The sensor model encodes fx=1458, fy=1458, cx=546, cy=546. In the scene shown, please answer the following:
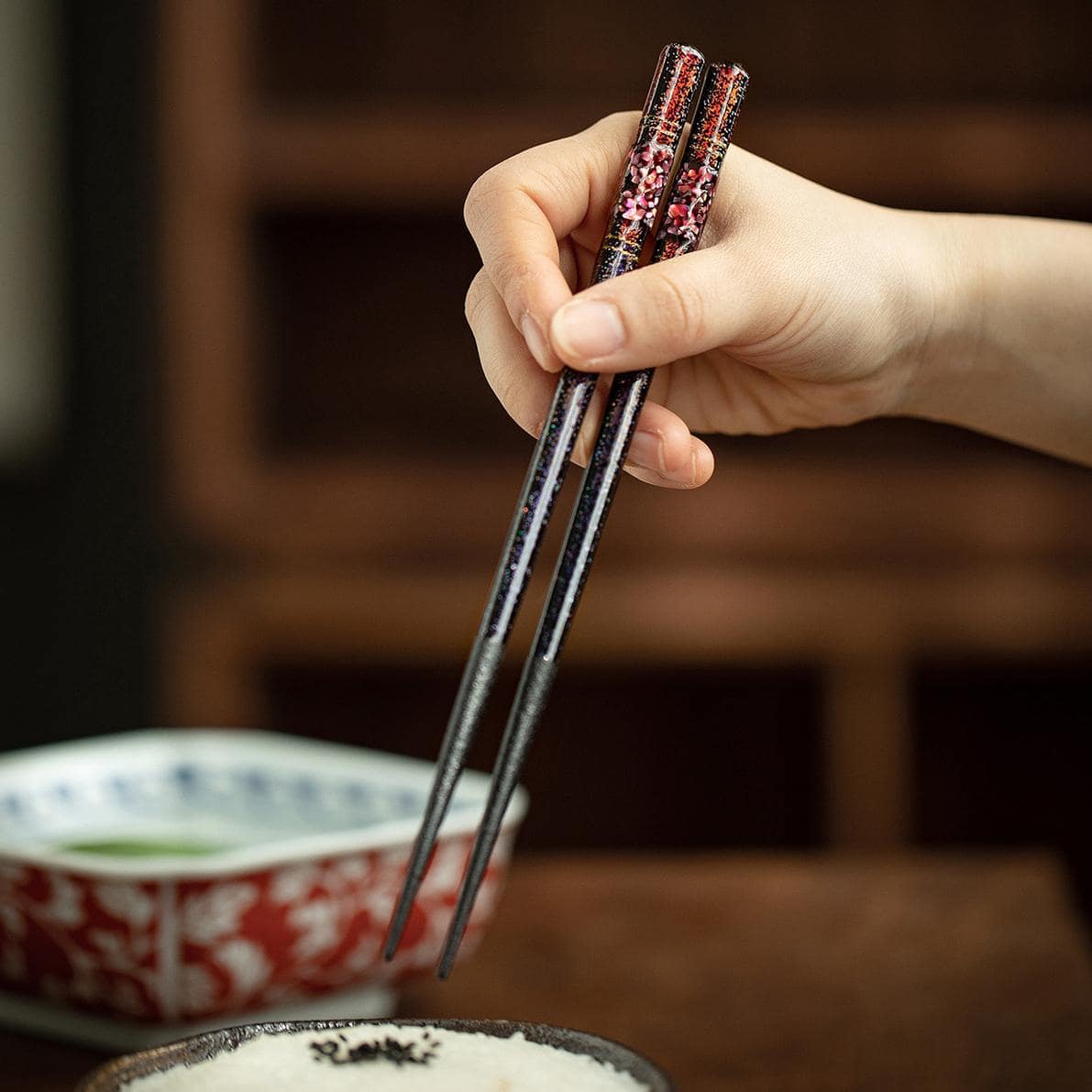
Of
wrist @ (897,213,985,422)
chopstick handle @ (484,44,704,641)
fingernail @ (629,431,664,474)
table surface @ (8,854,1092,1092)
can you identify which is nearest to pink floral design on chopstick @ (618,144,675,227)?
chopstick handle @ (484,44,704,641)

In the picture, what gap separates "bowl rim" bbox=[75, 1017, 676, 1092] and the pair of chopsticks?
0.14 ft

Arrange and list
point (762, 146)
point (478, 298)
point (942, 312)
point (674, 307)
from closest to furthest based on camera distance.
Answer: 1. point (674, 307)
2. point (478, 298)
3. point (942, 312)
4. point (762, 146)

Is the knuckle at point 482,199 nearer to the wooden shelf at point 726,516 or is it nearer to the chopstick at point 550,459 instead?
the chopstick at point 550,459

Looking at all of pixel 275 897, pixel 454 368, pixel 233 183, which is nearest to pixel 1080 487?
pixel 454 368

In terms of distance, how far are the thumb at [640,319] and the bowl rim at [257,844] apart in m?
0.27

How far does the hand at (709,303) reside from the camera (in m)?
0.57

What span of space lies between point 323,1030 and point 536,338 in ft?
0.91

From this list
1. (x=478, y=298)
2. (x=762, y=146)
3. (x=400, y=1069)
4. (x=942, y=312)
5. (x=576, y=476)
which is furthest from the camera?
(x=576, y=476)

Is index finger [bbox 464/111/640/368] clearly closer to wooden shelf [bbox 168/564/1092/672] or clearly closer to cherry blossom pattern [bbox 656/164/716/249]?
cherry blossom pattern [bbox 656/164/716/249]

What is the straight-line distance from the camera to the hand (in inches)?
22.5

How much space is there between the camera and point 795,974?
0.86m

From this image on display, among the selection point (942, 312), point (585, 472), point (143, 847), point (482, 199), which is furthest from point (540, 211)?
point (143, 847)

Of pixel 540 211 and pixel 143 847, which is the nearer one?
pixel 540 211

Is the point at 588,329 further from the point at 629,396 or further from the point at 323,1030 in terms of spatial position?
the point at 323,1030
